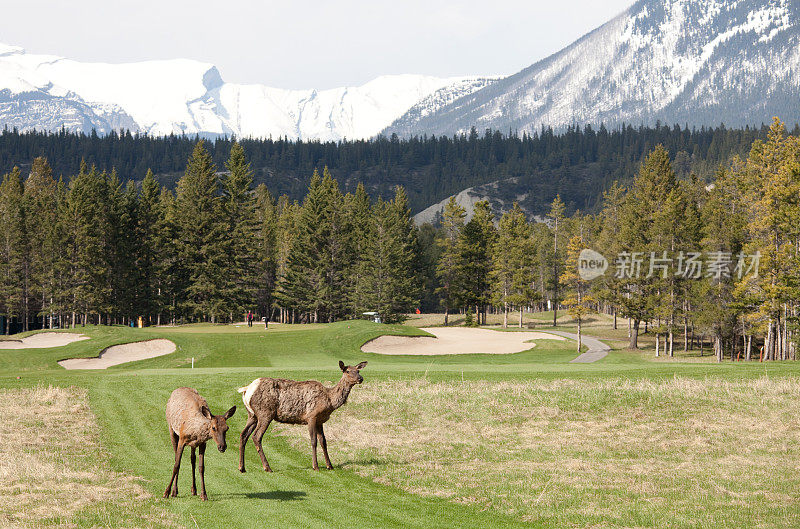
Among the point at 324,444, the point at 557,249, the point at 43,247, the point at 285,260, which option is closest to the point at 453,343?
the point at 324,444

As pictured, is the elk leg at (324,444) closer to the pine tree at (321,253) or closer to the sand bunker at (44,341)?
the sand bunker at (44,341)

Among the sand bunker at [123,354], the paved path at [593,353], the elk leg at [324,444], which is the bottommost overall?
the paved path at [593,353]

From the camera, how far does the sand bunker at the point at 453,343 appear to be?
54906 mm

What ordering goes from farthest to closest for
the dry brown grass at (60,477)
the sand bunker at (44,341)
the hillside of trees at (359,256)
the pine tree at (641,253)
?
the pine tree at (641,253), the hillside of trees at (359,256), the sand bunker at (44,341), the dry brown grass at (60,477)

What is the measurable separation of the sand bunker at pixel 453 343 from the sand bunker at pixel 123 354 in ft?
45.5

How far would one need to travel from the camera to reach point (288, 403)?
18609 mm

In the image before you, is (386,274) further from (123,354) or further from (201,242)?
(123,354)

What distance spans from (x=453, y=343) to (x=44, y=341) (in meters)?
31.3

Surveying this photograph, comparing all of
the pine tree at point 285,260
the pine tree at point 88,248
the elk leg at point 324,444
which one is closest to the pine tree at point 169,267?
the pine tree at point 88,248

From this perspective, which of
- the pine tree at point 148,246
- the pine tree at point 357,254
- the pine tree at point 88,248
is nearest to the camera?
the pine tree at point 88,248

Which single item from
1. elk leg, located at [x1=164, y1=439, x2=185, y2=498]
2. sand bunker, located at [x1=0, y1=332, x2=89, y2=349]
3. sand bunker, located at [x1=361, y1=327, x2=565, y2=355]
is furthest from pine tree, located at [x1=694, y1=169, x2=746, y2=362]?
elk leg, located at [x1=164, y1=439, x2=185, y2=498]

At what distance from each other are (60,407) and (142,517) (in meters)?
14.8

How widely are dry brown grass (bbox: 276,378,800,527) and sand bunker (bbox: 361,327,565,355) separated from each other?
22.5 m

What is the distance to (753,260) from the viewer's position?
5922 centimetres
